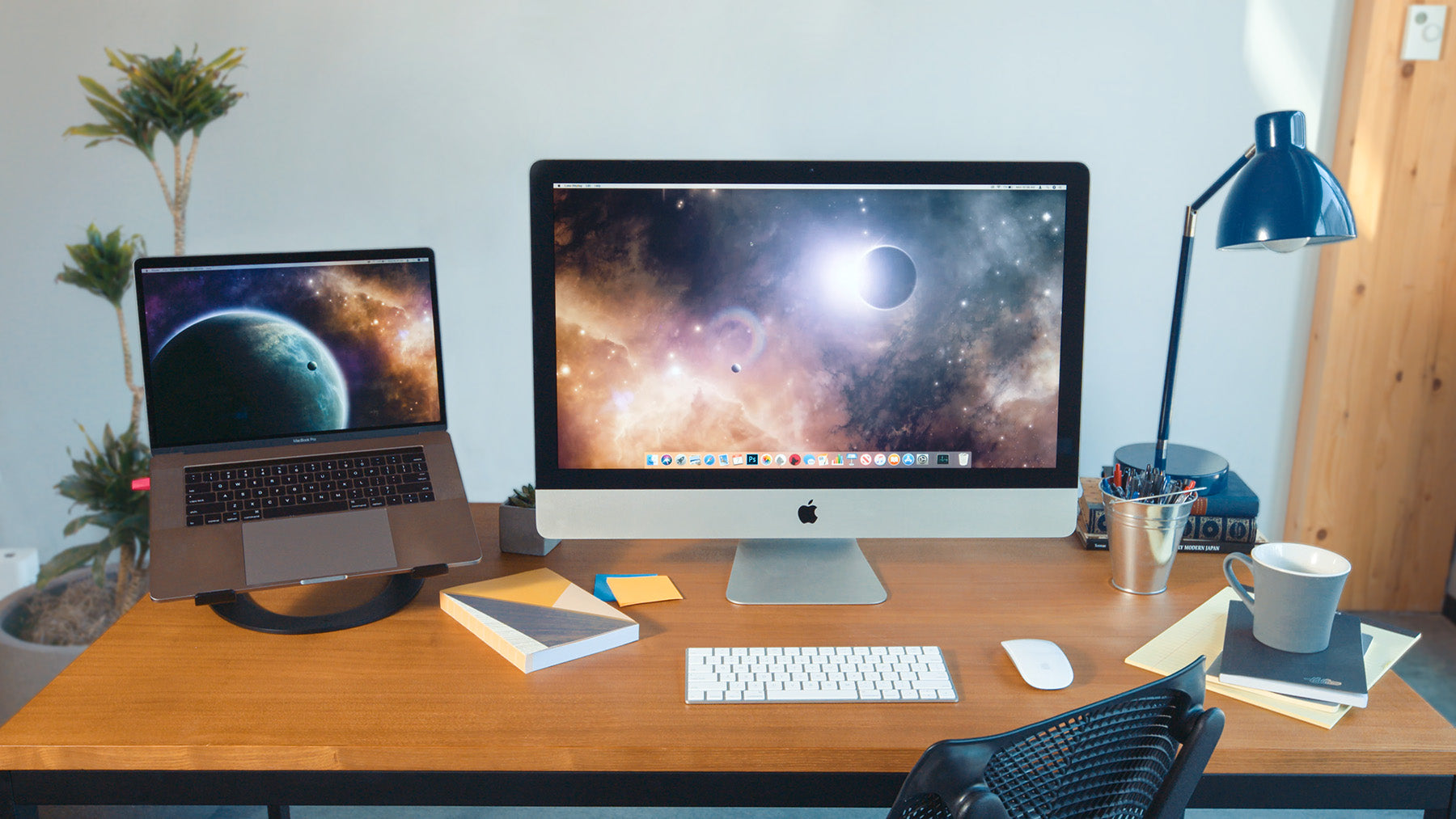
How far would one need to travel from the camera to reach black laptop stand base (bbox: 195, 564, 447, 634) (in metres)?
1.00

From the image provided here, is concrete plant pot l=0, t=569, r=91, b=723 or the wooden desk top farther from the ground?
the wooden desk top

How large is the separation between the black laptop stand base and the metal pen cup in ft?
2.80

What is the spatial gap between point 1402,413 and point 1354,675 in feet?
5.83

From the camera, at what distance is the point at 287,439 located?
1.12m

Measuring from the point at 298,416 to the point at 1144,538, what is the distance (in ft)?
3.58

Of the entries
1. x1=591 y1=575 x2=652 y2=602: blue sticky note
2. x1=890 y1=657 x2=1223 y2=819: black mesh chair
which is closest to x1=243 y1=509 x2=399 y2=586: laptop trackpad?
x1=591 y1=575 x2=652 y2=602: blue sticky note

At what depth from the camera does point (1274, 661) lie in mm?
917

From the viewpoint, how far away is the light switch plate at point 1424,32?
202cm

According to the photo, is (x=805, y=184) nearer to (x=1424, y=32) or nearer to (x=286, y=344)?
(x=286, y=344)

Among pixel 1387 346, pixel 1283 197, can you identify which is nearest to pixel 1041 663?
pixel 1283 197

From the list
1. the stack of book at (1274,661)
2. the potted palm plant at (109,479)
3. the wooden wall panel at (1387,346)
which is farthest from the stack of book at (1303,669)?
the potted palm plant at (109,479)

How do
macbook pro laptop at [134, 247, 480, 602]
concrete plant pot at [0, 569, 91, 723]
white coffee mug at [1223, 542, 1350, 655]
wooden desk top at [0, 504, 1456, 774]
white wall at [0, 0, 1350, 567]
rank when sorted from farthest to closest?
white wall at [0, 0, 1350, 567]
concrete plant pot at [0, 569, 91, 723]
macbook pro laptop at [134, 247, 480, 602]
white coffee mug at [1223, 542, 1350, 655]
wooden desk top at [0, 504, 1456, 774]

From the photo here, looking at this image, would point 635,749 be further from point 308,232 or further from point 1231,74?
point 1231,74

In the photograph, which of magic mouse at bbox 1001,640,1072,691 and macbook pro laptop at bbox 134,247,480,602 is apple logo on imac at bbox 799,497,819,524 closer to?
magic mouse at bbox 1001,640,1072,691
